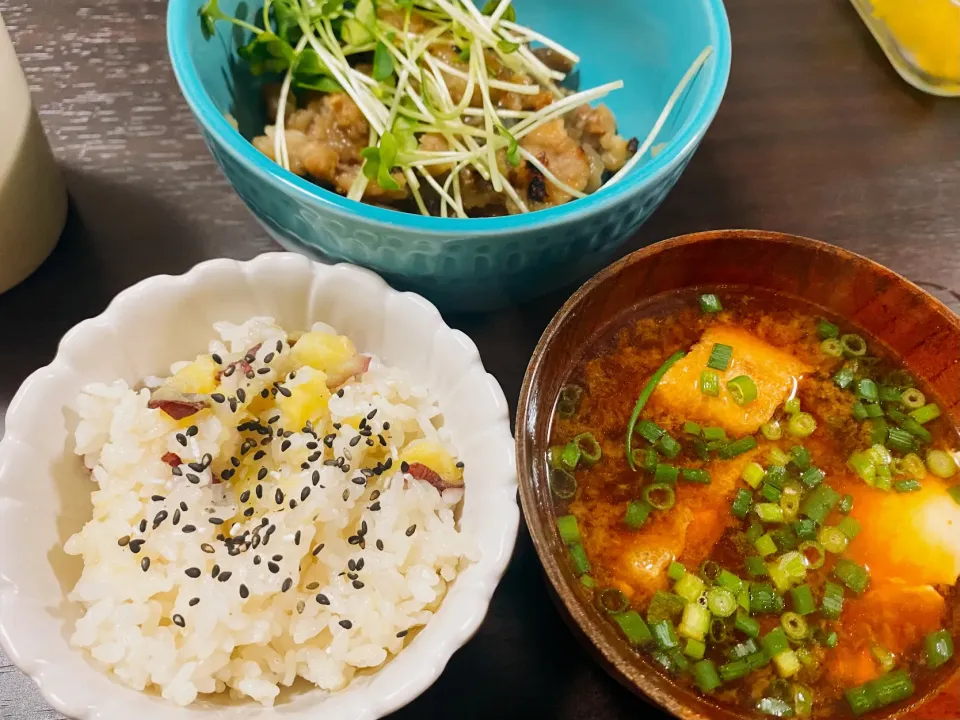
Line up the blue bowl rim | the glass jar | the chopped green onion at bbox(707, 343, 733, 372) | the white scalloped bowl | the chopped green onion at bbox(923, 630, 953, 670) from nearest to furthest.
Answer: the white scalloped bowl
the blue bowl rim
the chopped green onion at bbox(923, 630, 953, 670)
the chopped green onion at bbox(707, 343, 733, 372)
the glass jar

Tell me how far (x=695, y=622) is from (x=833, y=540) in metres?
0.37

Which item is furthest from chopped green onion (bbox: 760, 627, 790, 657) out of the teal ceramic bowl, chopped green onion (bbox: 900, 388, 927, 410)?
the teal ceramic bowl

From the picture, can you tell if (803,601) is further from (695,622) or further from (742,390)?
(742,390)

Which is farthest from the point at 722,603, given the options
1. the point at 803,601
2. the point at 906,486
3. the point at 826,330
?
the point at 826,330

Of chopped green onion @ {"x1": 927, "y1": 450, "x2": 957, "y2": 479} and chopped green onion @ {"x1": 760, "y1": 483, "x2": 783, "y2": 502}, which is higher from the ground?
chopped green onion @ {"x1": 927, "y1": 450, "x2": 957, "y2": 479}

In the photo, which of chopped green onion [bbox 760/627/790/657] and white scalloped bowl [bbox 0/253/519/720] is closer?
white scalloped bowl [bbox 0/253/519/720]

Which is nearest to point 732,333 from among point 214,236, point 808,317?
point 808,317

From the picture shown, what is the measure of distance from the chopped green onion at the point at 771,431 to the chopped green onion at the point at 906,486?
0.27 m

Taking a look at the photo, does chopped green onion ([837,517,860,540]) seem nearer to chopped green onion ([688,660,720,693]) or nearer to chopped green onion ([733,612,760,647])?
chopped green onion ([733,612,760,647])

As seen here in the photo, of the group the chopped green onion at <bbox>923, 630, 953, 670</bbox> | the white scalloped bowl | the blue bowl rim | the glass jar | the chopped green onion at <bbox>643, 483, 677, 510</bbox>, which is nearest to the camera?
the white scalloped bowl

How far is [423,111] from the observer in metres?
1.73

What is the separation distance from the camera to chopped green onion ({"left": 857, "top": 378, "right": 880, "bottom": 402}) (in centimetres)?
167

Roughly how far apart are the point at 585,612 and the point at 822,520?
25.0 inches

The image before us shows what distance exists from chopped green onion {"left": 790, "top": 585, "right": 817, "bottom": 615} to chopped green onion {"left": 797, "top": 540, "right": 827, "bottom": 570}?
0.18 ft
